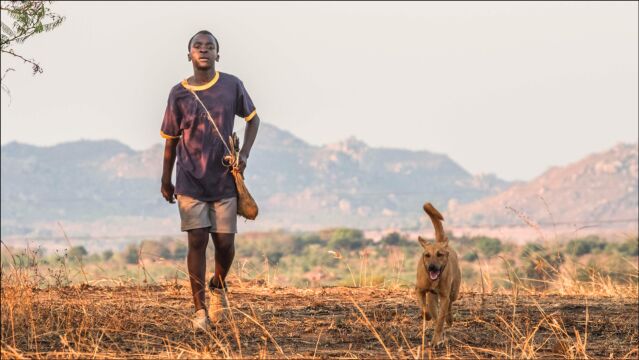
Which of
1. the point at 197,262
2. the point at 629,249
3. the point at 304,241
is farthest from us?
the point at 304,241

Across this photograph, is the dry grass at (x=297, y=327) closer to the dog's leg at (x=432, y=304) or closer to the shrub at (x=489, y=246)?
the dog's leg at (x=432, y=304)

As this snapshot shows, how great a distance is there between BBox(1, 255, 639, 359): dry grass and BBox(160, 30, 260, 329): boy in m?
0.54

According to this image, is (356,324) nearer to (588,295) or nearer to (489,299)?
(489,299)

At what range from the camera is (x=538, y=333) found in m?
8.52

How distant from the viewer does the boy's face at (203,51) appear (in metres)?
7.91

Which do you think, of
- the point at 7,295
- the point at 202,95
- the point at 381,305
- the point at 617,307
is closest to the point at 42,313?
the point at 7,295

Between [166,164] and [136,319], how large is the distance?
103 centimetres

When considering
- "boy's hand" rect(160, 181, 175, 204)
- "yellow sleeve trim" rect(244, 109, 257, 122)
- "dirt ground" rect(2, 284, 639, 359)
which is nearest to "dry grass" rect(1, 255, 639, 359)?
"dirt ground" rect(2, 284, 639, 359)

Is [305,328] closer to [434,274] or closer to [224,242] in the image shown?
[224,242]

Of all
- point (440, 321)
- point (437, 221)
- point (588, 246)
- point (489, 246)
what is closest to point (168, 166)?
point (437, 221)

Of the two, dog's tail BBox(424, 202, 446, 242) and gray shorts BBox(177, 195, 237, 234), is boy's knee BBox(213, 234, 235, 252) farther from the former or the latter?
dog's tail BBox(424, 202, 446, 242)

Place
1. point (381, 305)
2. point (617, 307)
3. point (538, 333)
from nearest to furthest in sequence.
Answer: point (538, 333)
point (381, 305)
point (617, 307)

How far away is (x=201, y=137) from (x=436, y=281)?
1.78 meters

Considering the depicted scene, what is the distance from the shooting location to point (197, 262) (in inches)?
315
